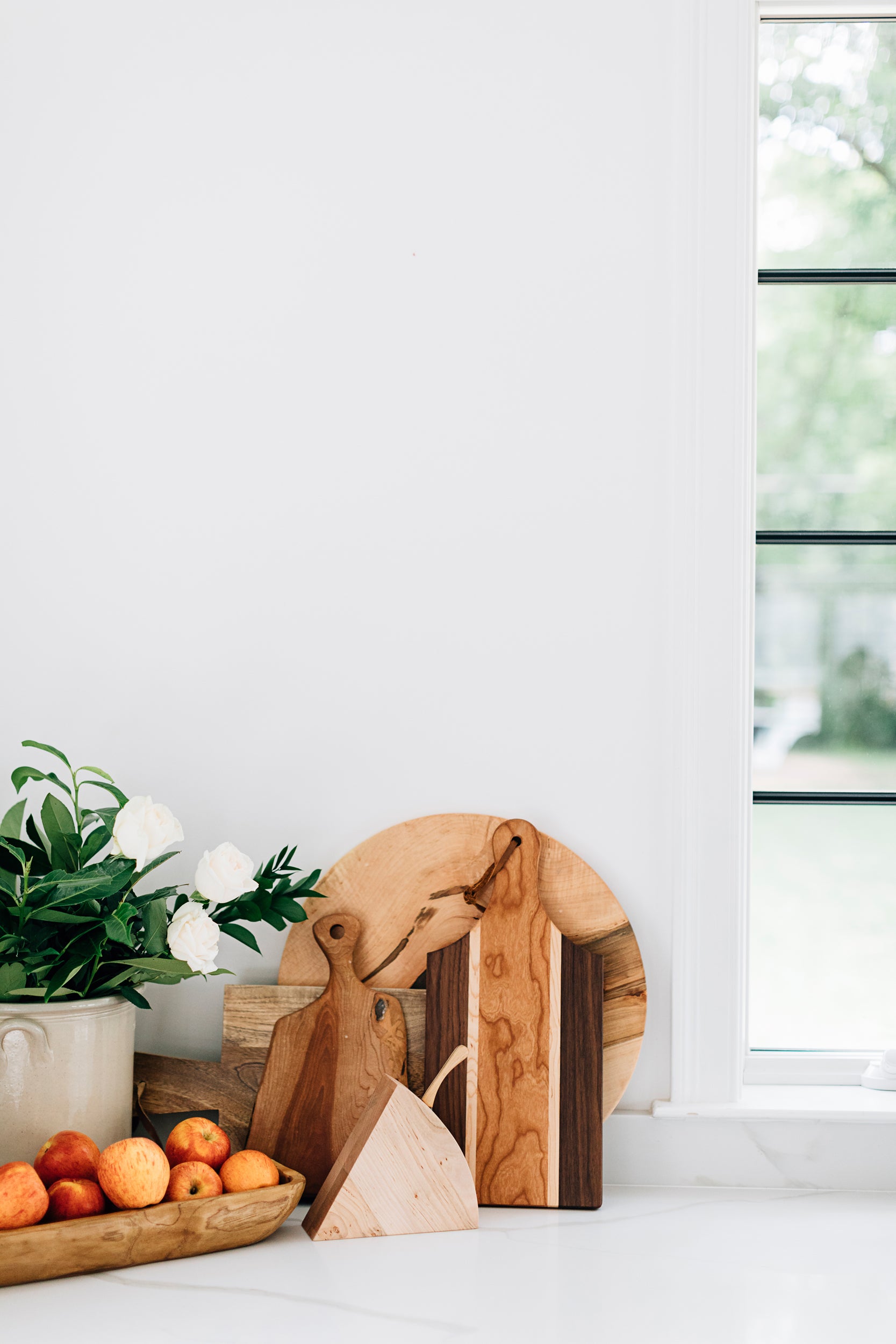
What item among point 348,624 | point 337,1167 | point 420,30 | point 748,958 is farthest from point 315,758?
point 420,30

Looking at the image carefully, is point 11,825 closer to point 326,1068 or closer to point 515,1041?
point 326,1068

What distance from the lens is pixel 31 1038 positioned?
96cm

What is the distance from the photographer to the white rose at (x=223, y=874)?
1.04 meters

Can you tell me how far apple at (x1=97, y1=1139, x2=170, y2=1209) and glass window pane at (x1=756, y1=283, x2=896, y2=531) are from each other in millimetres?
976

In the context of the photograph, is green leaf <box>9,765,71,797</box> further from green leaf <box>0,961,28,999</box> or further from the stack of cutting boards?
the stack of cutting boards

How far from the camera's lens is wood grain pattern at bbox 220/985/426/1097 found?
111 cm

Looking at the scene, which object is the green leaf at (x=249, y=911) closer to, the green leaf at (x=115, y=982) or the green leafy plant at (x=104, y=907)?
the green leafy plant at (x=104, y=907)

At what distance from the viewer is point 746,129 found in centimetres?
116

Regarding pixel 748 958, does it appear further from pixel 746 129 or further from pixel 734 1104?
pixel 746 129

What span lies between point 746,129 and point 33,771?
3.51 ft

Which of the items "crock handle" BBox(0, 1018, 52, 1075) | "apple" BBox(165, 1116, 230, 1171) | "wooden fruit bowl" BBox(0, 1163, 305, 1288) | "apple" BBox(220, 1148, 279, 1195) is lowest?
"wooden fruit bowl" BBox(0, 1163, 305, 1288)

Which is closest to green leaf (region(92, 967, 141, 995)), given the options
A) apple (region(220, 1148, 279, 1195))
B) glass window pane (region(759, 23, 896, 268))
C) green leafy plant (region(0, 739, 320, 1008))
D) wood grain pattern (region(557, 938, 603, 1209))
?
green leafy plant (region(0, 739, 320, 1008))

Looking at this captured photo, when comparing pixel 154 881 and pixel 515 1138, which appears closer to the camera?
pixel 515 1138

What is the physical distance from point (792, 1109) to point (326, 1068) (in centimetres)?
53
